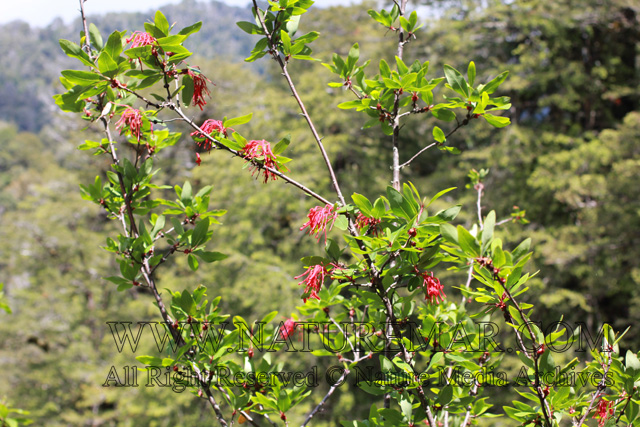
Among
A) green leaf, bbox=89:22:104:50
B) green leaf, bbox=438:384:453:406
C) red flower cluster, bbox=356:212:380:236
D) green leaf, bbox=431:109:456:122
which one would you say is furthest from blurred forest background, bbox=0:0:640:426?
green leaf, bbox=438:384:453:406

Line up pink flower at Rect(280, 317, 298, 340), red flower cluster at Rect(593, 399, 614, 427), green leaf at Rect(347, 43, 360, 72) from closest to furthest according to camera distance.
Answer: red flower cluster at Rect(593, 399, 614, 427), green leaf at Rect(347, 43, 360, 72), pink flower at Rect(280, 317, 298, 340)

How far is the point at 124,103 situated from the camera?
999mm

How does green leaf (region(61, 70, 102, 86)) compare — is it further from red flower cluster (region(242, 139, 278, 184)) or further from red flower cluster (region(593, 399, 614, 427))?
red flower cluster (region(593, 399, 614, 427))

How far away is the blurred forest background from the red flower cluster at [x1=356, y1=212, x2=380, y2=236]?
2480 millimetres

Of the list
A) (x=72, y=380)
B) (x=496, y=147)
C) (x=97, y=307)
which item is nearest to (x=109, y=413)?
(x=72, y=380)

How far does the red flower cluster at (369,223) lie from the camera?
0.89 metres

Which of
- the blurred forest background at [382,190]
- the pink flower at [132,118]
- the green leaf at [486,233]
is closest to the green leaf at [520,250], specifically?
the green leaf at [486,233]

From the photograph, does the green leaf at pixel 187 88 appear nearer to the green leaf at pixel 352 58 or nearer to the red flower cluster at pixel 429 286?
the green leaf at pixel 352 58

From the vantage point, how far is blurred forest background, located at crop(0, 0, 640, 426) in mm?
5750

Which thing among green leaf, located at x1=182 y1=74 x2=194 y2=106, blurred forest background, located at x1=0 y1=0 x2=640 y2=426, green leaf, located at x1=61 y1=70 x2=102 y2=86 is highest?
green leaf, located at x1=61 y1=70 x2=102 y2=86

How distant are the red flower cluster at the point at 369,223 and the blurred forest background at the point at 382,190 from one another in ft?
8.14

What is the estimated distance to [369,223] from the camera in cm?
89

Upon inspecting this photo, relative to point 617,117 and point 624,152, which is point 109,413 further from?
point 617,117

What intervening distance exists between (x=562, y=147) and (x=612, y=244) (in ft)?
6.60
